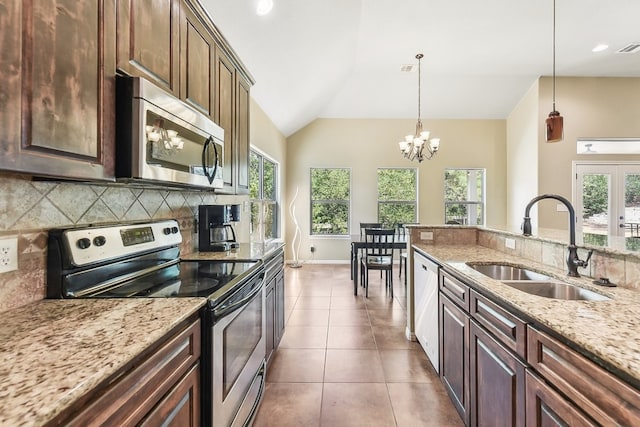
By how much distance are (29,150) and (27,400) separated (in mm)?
642

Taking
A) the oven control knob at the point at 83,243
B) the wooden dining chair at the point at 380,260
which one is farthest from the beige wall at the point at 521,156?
the oven control knob at the point at 83,243

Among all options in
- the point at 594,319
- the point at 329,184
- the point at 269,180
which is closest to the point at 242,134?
the point at 594,319

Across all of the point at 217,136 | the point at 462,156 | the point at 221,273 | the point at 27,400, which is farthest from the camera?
the point at 462,156

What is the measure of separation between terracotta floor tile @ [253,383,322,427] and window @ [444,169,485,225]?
17.3ft

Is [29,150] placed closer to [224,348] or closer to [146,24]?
[146,24]

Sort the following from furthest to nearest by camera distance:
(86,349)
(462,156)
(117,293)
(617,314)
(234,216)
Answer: (462,156)
(234,216)
(117,293)
(617,314)
(86,349)

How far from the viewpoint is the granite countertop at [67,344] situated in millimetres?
563

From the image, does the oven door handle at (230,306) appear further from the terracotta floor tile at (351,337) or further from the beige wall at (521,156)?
the beige wall at (521,156)

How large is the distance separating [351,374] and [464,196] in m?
5.35

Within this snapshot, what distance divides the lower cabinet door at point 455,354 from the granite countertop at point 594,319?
11.7 inches

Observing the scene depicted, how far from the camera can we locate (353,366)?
2377mm

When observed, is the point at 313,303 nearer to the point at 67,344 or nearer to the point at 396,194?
the point at 67,344

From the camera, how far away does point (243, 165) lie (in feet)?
8.46

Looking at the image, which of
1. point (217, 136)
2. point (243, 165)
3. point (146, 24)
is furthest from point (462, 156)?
point (146, 24)
